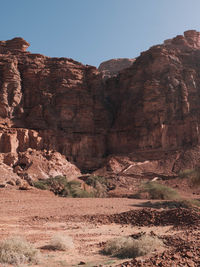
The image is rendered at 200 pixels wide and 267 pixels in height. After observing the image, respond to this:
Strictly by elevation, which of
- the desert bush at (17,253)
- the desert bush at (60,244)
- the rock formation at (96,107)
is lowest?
the desert bush at (60,244)

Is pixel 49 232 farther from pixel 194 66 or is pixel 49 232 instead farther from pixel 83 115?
pixel 194 66

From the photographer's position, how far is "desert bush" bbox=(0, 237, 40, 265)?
17.2ft

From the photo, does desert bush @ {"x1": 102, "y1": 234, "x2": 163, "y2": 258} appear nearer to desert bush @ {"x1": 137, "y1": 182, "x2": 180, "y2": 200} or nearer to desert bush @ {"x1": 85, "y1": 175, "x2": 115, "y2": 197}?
desert bush @ {"x1": 137, "y1": 182, "x2": 180, "y2": 200}

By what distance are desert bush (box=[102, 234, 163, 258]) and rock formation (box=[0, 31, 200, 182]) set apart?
35.4 m

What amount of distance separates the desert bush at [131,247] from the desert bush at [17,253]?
162cm

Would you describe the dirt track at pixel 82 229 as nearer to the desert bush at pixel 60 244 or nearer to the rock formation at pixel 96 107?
the desert bush at pixel 60 244

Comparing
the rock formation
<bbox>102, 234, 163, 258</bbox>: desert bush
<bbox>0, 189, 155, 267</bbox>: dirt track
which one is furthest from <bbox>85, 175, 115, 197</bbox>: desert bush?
<bbox>102, 234, 163, 258</bbox>: desert bush

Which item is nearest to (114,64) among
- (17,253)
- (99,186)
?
(99,186)

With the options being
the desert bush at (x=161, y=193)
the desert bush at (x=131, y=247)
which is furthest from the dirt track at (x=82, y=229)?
the desert bush at (x=161, y=193)

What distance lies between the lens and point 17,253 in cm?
538

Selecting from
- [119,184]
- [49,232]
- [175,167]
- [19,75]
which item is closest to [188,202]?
[49,232]

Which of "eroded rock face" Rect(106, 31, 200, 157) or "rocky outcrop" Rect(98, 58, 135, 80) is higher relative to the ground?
"rocky outcrop" Rect(98, 58, 135, 80)

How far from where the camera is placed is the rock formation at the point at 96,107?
46875 millimetres

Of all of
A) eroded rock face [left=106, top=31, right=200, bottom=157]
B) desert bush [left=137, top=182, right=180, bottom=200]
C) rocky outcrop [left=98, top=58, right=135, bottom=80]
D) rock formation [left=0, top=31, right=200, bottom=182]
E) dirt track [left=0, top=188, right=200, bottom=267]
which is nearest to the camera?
dirt track [left=0, top=188, right=200, bottom=267]
